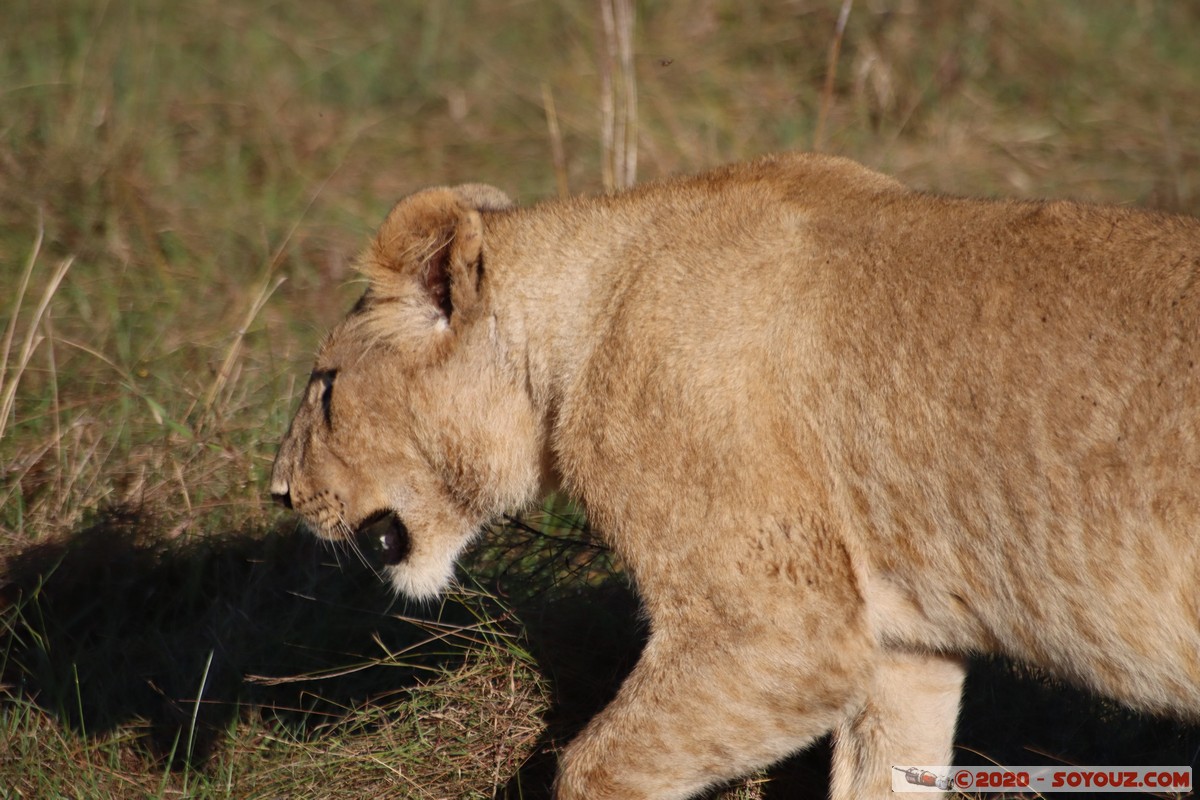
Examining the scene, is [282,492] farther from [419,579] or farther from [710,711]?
[710,711]

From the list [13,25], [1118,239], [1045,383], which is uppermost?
[1118,239]

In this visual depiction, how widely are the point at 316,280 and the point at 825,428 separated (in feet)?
14.3

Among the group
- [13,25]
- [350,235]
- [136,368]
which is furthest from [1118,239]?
[13,25]

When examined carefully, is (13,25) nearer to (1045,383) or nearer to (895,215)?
(895,215)

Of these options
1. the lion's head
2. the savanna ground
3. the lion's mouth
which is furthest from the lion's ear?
the savanna ground

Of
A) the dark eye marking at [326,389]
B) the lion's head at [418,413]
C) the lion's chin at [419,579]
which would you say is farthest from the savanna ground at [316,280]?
the dark eye marking at [326,389]

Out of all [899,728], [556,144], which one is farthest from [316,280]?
[899,728]

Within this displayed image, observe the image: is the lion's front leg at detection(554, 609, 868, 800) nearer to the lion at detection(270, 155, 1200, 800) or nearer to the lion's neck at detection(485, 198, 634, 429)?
the lion at detection(270, 155, 1200, 800)

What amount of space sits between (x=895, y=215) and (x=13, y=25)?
683cm

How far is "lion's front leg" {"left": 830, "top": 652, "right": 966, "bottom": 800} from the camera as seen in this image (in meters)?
3.46

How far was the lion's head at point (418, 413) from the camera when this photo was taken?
11.3 feet

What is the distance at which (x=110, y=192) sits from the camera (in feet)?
22.2

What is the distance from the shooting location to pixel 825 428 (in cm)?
301

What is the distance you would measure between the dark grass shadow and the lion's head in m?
0.51
